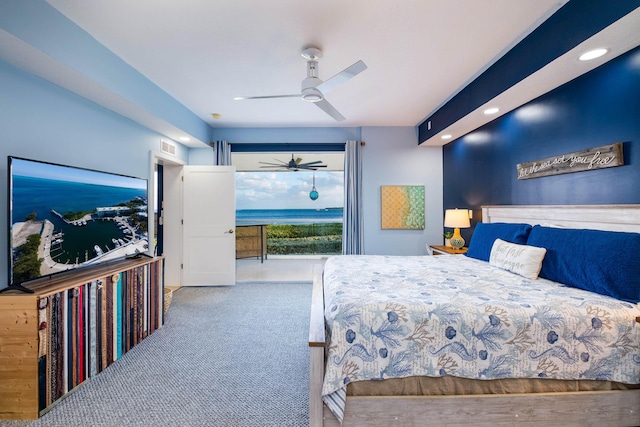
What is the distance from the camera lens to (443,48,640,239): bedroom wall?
1.90 metres

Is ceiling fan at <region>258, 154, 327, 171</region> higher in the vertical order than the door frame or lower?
higher

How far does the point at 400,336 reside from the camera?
147 centimetres

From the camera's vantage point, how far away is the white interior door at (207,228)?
14.8 ft

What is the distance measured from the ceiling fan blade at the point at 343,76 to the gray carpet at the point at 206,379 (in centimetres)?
236

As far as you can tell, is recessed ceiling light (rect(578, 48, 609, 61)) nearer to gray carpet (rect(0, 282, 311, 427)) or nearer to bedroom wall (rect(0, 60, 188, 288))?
gray carpet (rect(0, 282, 311, 427))

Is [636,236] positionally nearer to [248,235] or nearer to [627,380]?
[627,380]


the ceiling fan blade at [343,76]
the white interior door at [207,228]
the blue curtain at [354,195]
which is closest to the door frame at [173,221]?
the white interior door at [207,228]

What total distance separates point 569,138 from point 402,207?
8.56ft

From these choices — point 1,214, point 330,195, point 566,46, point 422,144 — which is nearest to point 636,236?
point 566,46

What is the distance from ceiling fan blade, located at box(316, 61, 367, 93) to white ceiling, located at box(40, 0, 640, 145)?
281 millimetres

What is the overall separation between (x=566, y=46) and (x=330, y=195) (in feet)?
25.9

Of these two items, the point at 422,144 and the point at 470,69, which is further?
the point at 422,144

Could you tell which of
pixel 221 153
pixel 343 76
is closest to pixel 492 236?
pixel 343 76

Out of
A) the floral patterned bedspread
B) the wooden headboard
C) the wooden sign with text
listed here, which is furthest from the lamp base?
the floral patterned bedspread
